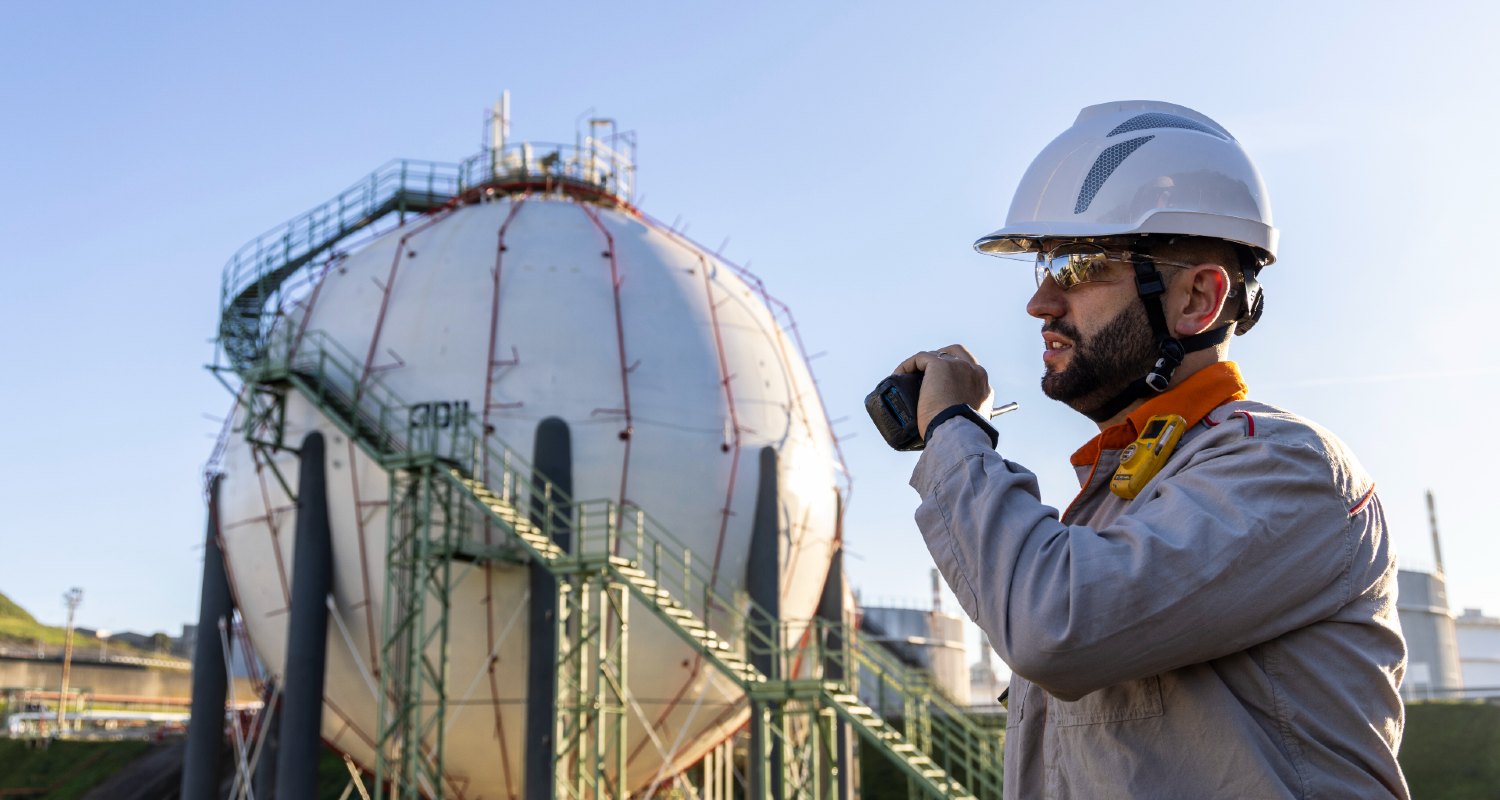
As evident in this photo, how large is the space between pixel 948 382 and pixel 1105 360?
0.29 meters

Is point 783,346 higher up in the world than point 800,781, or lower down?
higher up

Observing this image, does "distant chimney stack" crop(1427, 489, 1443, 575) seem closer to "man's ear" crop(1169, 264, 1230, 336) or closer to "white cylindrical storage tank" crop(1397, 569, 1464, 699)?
"white cylindrical storage tank" crop(1397, 569, 1464, 699)

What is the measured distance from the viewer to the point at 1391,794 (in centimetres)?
207

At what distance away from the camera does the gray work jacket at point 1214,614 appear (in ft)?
6.62

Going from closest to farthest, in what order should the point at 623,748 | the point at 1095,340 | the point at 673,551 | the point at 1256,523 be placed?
the point at 1256,523, the point at 1095,340, the point at 623,748, the point at 673,551

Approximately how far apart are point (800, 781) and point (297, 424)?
8551 mm

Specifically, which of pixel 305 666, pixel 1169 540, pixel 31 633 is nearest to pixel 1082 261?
pixel 1169 540

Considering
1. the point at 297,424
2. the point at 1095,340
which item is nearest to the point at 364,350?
the point at 297,424

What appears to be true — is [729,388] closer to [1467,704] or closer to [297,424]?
[297,424]

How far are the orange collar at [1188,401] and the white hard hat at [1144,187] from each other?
26cm

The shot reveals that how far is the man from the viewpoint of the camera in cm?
203

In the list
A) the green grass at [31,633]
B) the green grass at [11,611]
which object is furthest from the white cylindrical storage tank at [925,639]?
the green grass at [11,611]

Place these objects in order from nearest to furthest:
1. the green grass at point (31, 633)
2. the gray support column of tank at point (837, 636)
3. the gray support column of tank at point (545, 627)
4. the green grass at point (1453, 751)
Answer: the gray support column of tank at point (545, 627), the gray support column of tank at point (837, 636), the green grass at point (1453, 751), the green grass at point (31, 633)

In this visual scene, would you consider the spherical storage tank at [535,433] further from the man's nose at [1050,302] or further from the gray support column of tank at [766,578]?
the man's nose at [1050,302]
